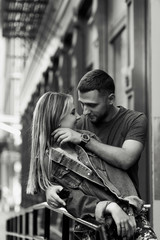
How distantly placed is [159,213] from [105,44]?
4.32 m

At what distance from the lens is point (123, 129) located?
434 cm

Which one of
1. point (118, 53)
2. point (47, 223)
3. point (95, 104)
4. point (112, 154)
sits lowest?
point (47, 223)

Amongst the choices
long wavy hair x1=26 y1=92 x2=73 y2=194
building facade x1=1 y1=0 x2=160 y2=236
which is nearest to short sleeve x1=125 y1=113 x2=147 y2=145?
long wavy hair x1=26 y1=92 x2=73 y2=194

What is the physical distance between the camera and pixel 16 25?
17.1 metres

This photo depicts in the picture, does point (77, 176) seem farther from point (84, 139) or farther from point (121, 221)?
point (121, 221)

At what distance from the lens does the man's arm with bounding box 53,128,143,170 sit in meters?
4.10

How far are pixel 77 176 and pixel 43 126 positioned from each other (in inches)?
14.2

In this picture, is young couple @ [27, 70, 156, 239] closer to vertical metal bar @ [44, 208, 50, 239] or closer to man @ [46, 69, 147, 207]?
man @ [46, 69, 147, 207]

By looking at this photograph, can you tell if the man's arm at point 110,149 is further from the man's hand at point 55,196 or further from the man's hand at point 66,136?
the man's hand at point 55,196

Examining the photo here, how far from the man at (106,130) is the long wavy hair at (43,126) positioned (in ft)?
0.22

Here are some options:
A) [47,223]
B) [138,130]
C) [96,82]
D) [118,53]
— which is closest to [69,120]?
[96,82]

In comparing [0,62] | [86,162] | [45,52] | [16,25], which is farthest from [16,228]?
[0,62]

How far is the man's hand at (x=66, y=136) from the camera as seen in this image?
4.12 meters

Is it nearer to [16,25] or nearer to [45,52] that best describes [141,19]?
[16,25]
